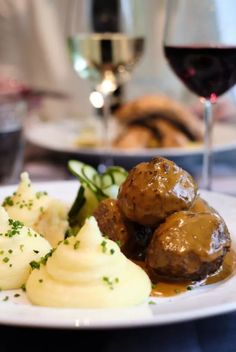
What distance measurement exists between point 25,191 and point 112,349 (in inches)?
25.4

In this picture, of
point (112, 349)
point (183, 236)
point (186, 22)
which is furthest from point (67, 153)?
point (112, 349)

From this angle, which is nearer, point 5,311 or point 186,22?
point 5,311

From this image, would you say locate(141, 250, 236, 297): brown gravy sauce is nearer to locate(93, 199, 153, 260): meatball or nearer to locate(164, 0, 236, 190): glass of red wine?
locate(93, 199, 153, 260): meatball

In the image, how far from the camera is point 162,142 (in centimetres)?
269

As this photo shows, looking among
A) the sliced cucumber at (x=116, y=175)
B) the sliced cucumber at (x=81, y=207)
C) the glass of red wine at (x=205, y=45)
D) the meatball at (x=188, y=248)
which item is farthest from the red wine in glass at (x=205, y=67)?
the meatball at (x=188, y=248)

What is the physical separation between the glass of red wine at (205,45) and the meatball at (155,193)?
2.21 ft

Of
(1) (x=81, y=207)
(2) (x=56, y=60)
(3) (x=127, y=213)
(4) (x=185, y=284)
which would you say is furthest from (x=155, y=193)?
(2) (x=56, y=60)

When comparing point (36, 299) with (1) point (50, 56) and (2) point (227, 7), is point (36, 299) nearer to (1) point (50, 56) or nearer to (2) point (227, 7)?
(2) point (227, 7)

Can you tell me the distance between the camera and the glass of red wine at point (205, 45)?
→ 1978 millimetres

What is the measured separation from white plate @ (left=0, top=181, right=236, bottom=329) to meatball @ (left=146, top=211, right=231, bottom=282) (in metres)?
0.05

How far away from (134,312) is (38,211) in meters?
0.63

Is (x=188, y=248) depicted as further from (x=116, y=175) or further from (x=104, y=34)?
(x=104, y=34)

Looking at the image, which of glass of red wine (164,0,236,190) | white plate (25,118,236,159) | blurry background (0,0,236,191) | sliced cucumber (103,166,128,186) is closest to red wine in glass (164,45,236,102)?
glass of red wine (164,0,236,190)

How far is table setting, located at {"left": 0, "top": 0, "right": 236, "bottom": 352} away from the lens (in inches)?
45.2
